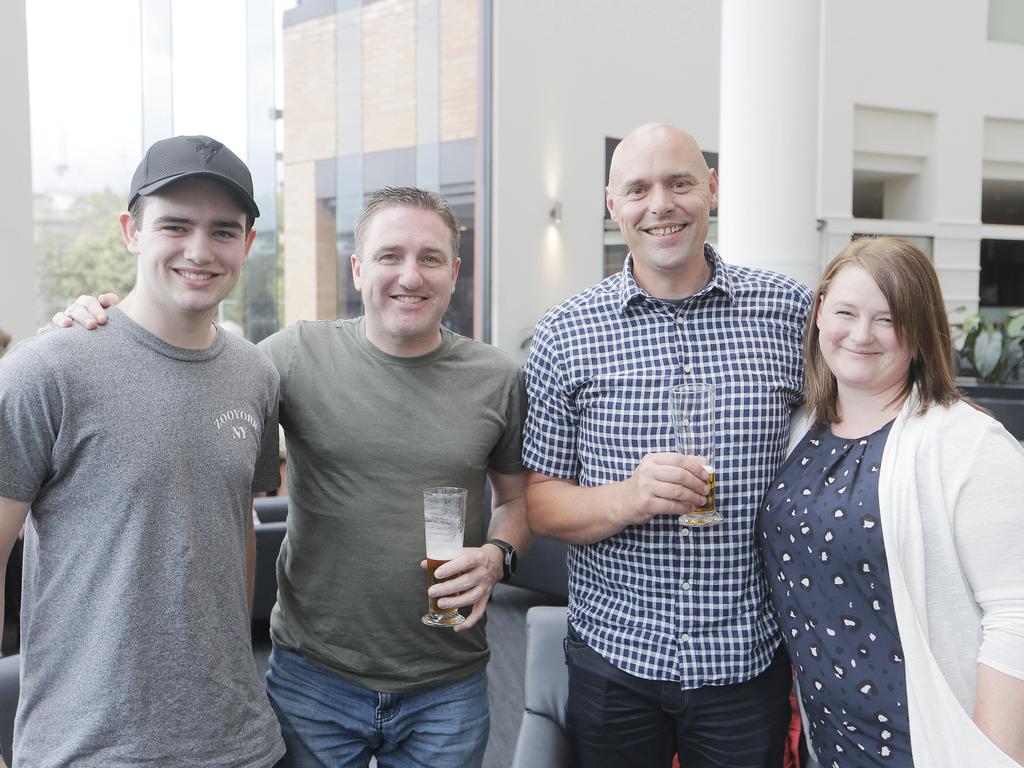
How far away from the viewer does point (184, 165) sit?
4.44 feet

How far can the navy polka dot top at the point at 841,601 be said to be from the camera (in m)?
1.40

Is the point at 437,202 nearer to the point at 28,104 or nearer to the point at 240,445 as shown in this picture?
the point at 240,445

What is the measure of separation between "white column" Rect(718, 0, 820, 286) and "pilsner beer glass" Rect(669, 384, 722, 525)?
2.86m

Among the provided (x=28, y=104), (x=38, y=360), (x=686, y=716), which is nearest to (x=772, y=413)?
(x=686, y=716)

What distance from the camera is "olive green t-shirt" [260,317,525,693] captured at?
160cm

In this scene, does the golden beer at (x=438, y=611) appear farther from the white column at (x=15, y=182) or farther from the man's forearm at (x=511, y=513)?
the white column at (x=15, y=182)

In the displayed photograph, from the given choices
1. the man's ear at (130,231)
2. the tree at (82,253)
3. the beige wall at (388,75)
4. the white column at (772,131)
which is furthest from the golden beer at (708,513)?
the beige wall at (388,75)

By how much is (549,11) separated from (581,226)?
2083 millimetres

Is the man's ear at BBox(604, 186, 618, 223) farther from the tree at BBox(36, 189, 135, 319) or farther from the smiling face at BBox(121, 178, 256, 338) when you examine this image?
the tree at BBox(36, 189, 135, 319)

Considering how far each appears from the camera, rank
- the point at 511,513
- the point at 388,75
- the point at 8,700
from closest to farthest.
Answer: the point at 511,513
the point at 8,700
the point at 388,75

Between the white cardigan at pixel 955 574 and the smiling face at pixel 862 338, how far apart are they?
15 cm

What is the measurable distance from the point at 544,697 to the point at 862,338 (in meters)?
1.23

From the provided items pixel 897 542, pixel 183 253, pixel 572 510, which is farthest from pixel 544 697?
pixel 183 253

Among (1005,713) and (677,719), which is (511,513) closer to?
(677,719)
